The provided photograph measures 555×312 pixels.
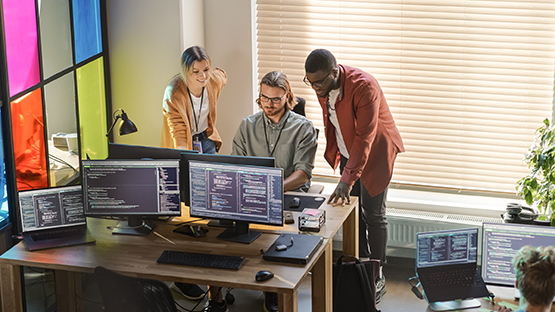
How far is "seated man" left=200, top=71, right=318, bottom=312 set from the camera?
12.9 ft

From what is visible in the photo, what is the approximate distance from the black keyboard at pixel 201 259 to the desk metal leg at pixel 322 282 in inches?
19.4

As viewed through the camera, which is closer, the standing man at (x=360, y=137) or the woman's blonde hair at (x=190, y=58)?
the standing man at (x=360, y=137)

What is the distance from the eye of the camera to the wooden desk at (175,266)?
276 cm

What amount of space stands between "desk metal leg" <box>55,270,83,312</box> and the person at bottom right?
2.65 m

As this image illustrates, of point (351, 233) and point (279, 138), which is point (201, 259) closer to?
point (351, 233)

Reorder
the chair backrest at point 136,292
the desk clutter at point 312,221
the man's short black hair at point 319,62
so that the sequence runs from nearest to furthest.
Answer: the chair backrest at point 136,292 → the desk clutter at point 312,221 → the man's short black hair at point 319,62

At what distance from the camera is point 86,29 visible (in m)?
4.47

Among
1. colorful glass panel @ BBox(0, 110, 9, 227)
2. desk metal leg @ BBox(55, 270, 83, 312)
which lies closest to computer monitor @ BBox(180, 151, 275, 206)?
desk metal leg @ BBox(55, 270, 83, 312)

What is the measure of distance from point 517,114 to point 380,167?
1.31 meters

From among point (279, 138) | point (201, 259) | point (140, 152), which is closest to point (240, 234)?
point (201, 259)

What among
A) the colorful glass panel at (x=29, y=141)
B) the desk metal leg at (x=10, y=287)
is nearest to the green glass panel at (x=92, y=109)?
the colorful glass panel at (x=29, y=141)

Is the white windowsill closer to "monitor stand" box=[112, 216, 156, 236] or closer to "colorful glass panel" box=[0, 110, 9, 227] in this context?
"monitor stand" box=[112, 216, 156, 236]

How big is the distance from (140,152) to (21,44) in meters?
1.06

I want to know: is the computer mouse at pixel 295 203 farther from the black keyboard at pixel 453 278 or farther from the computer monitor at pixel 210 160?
the black keyboard at pixel 453 278
